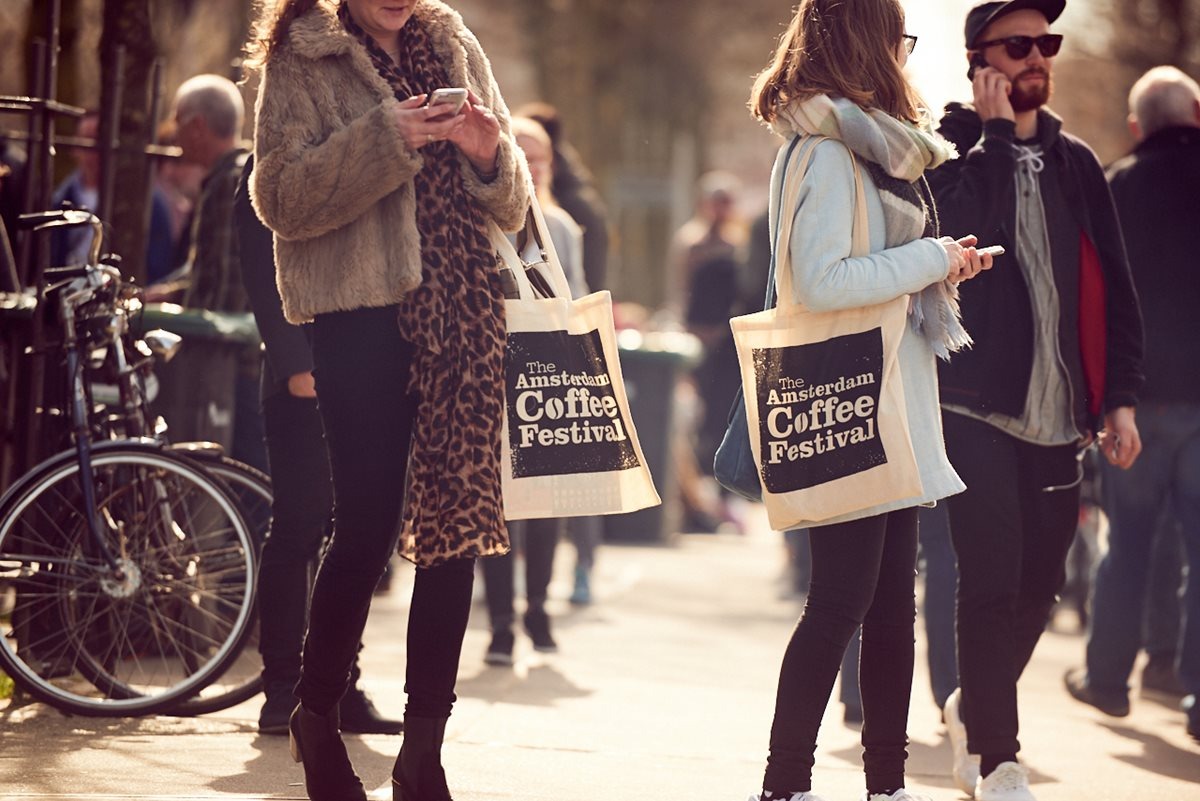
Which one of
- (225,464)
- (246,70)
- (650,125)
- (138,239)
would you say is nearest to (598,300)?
(246,70)

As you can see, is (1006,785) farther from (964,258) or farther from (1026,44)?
(1026,44)

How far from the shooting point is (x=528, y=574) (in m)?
8.06

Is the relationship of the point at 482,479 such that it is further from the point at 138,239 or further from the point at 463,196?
the point at 138,239

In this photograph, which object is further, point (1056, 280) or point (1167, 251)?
point (1167, 251)


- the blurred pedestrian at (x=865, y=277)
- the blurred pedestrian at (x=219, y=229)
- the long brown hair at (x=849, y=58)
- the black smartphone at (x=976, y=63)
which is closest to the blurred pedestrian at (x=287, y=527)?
the blurred pedestrian at (x=219, y=229)

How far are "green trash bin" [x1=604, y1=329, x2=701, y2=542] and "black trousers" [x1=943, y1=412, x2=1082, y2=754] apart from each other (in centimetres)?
833

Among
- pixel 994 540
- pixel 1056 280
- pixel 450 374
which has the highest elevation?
pixel 1056 280

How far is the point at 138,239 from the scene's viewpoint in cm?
729

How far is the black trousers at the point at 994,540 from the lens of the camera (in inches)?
199

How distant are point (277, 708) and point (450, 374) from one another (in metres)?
1.74

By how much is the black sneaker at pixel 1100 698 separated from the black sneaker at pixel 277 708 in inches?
126

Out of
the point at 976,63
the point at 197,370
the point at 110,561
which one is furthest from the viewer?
the point at 197,370

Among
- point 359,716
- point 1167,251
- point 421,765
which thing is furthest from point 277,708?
point 1167,251

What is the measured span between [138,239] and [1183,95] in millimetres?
3935
